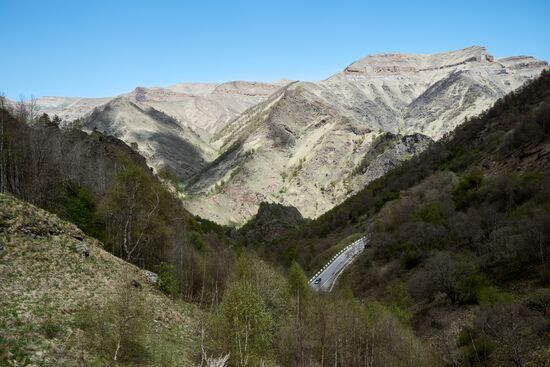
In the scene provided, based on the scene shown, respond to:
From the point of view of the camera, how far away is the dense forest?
26.6 meters

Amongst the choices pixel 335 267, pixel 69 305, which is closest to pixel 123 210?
pixel 69 305

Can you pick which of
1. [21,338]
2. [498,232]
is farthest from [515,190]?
[21,338]

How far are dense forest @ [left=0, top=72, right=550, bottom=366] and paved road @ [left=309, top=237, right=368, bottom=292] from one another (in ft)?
8.01

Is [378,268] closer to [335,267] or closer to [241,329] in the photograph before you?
[335,267]

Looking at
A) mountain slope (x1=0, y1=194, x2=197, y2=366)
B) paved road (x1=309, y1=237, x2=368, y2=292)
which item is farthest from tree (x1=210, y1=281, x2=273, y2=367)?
paved road (x1=309, y1=237, x2=368, y2=292)

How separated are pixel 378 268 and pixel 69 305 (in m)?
42.7

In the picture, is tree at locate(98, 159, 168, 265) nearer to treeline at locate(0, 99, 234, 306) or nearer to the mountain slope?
treeline at locate(0, 99, 234, 306)

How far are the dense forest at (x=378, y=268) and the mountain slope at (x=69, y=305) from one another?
2.90 ft

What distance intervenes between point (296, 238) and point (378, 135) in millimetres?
101660

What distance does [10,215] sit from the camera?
2264 centimetres

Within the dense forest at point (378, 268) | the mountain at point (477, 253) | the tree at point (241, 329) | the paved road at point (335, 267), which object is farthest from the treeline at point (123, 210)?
the mountain at point (477, 253)

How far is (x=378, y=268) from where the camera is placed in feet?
185

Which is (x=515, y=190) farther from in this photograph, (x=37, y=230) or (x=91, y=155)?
(x=91, y=155)

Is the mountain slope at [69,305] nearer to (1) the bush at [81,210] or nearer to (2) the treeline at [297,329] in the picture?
(2) the treeline at [297,329]
